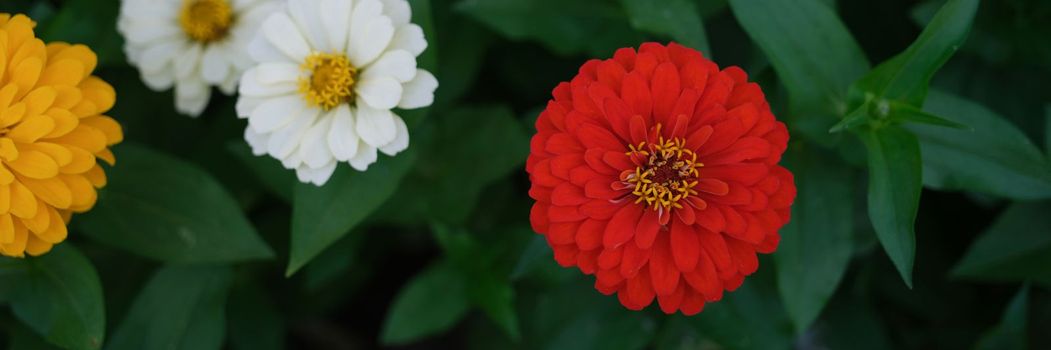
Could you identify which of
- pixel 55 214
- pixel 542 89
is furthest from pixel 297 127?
pixel 542 89

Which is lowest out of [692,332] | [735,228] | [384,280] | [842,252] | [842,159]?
[384,280]

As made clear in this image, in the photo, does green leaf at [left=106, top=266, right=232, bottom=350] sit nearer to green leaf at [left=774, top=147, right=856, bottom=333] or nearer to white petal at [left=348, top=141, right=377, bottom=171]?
white petal at [left=348, top=141, right=377, bottom=171]

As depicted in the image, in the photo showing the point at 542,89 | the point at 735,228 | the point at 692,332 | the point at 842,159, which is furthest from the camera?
the point at 542,89

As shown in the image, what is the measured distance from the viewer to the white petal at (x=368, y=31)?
1107 mm

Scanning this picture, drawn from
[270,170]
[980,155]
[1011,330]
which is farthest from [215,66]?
[1011,330]

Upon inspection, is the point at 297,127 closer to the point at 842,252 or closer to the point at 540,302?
the point at 540,302

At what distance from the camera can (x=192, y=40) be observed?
4.73 feet

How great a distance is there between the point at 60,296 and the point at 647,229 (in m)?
0.86

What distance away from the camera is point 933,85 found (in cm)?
163

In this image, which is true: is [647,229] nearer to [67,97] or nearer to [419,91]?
[419,91]

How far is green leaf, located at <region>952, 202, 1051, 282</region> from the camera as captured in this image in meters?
1.46

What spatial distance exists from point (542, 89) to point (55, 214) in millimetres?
975

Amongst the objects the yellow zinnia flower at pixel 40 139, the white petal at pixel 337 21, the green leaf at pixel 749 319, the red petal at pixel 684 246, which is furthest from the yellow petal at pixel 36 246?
the green leaf at pixel 749 319

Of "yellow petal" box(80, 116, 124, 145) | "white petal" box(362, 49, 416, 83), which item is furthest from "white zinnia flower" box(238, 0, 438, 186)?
"yellow petal" box(80, 116, 124, 145)
